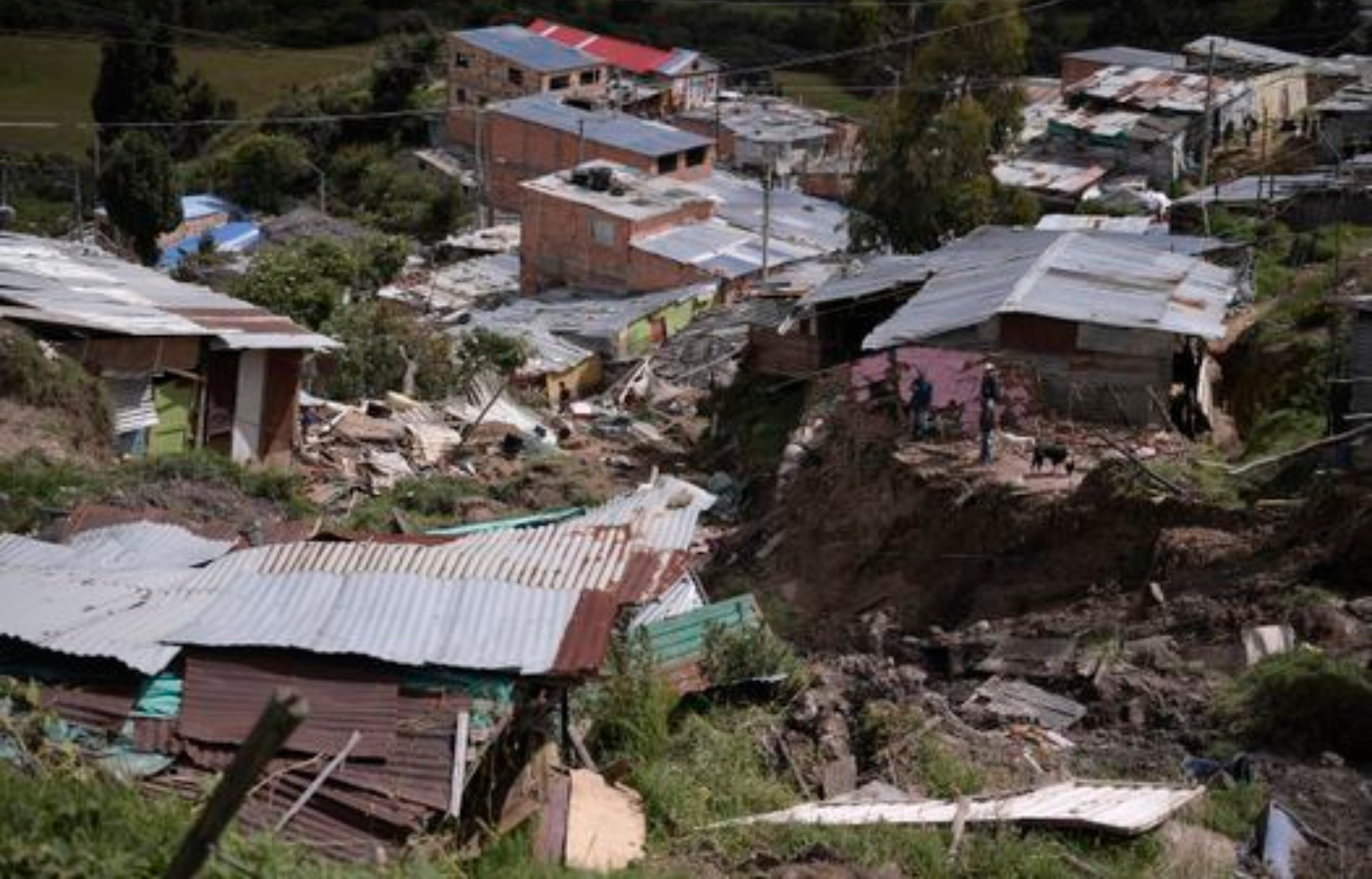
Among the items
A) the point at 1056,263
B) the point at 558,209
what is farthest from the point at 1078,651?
the point at 558,209

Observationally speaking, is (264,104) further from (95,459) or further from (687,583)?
(687,583)

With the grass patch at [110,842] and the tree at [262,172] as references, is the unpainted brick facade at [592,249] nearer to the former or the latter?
the tree at [262,172]

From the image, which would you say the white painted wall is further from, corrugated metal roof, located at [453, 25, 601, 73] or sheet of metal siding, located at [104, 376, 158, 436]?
corrugated metal roof, located at [453, 25, 601, 73]

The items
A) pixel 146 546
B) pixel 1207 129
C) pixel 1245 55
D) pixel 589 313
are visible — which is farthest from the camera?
pixel 1245 55

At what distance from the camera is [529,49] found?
5200 cm

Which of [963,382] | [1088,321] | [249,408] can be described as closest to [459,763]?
[963,382]

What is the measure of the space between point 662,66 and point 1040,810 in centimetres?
4772

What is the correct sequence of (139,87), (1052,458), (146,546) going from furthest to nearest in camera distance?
(139,87) → (1052,458) → (146,546)

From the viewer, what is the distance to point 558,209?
3662 centimetres

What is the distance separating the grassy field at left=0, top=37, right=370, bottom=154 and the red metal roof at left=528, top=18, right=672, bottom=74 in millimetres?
6742

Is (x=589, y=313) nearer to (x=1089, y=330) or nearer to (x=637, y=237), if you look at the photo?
(x=637, y=237)

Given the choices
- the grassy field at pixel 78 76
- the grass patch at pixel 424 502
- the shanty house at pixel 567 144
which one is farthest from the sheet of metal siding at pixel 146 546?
the grassy field at pixel 78 76

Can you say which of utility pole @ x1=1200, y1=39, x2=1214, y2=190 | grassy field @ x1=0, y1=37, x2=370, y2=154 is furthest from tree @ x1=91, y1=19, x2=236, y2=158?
utility pole @ x1=1200, y1=39, x2=1214, y2=190

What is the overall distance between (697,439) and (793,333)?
246 centimetres
